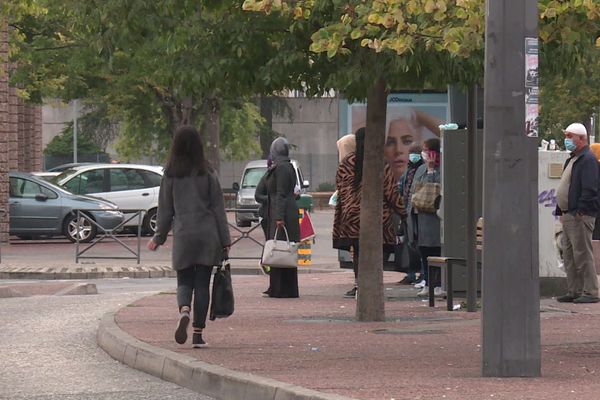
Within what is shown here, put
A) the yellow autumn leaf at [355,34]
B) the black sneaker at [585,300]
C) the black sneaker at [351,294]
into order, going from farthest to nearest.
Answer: the black sneaker at [351,294] < the black sneaker at [585,300] < the yellow autumn leaf at [355,34]

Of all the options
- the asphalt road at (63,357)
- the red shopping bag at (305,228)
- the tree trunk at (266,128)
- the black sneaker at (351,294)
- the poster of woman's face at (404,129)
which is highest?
the tree trunk at (266,128)

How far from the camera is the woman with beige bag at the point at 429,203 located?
57.7ft

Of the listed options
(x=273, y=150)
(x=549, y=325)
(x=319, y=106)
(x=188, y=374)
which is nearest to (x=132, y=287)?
(x=273, y=150)

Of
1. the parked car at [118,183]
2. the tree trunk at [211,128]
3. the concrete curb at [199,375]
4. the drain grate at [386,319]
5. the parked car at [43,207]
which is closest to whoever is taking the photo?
the concrete curb at [199,375]

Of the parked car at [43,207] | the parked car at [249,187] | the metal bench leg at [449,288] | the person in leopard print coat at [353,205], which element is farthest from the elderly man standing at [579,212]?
the parked car at [249,187]

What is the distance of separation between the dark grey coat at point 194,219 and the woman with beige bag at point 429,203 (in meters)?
5.55

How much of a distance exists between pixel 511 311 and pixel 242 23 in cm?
433

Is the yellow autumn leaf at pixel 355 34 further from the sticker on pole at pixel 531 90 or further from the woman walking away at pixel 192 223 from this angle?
the woman walking away at pixel 192 223

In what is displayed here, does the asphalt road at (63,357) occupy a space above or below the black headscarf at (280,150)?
below

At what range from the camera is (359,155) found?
1678 cm

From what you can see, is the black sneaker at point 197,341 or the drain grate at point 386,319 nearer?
the black sneaker at point 197,341

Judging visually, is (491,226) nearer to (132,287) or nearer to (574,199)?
(574,199)

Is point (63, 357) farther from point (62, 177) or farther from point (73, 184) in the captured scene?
point (62, 177)

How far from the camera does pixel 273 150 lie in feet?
58.9
